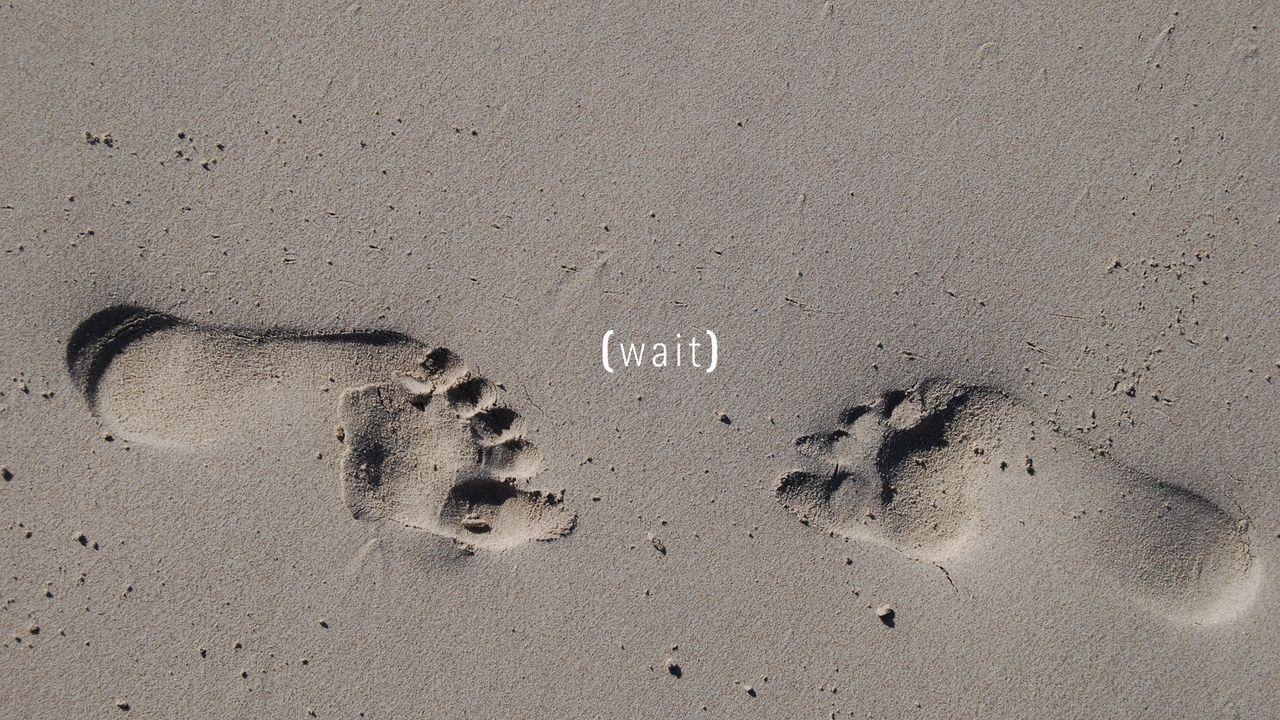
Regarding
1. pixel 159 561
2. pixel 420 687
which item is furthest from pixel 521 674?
pixel 159 561

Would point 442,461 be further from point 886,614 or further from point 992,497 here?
point 992,497

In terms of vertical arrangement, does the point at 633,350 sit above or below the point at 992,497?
above

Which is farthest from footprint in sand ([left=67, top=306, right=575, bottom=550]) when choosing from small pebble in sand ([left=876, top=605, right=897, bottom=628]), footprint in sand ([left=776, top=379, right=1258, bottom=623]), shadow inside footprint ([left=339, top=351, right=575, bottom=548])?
small pebble in sand ([left=876, top=605, right=897, bottom=628])

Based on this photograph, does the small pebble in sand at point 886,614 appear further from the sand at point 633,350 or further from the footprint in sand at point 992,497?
the footprint in sand at point 992,497

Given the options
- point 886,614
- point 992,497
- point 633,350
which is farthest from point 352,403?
point 992,497

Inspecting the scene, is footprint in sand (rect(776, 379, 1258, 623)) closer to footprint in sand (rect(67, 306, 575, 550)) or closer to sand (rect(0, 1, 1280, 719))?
sand (rect(0, 1, 1280, 719))

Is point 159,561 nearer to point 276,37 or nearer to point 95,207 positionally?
point 95,207
